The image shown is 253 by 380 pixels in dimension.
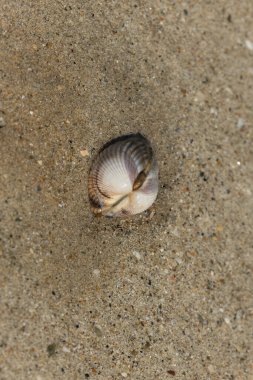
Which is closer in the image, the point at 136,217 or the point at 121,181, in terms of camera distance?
the point at 121,181

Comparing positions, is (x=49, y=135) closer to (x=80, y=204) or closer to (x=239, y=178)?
(x=80, y=204)

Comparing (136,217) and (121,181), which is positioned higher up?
(121,181)

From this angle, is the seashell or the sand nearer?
the sand

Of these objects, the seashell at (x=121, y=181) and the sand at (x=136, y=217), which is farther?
the seashell at (x=121, y=181)
